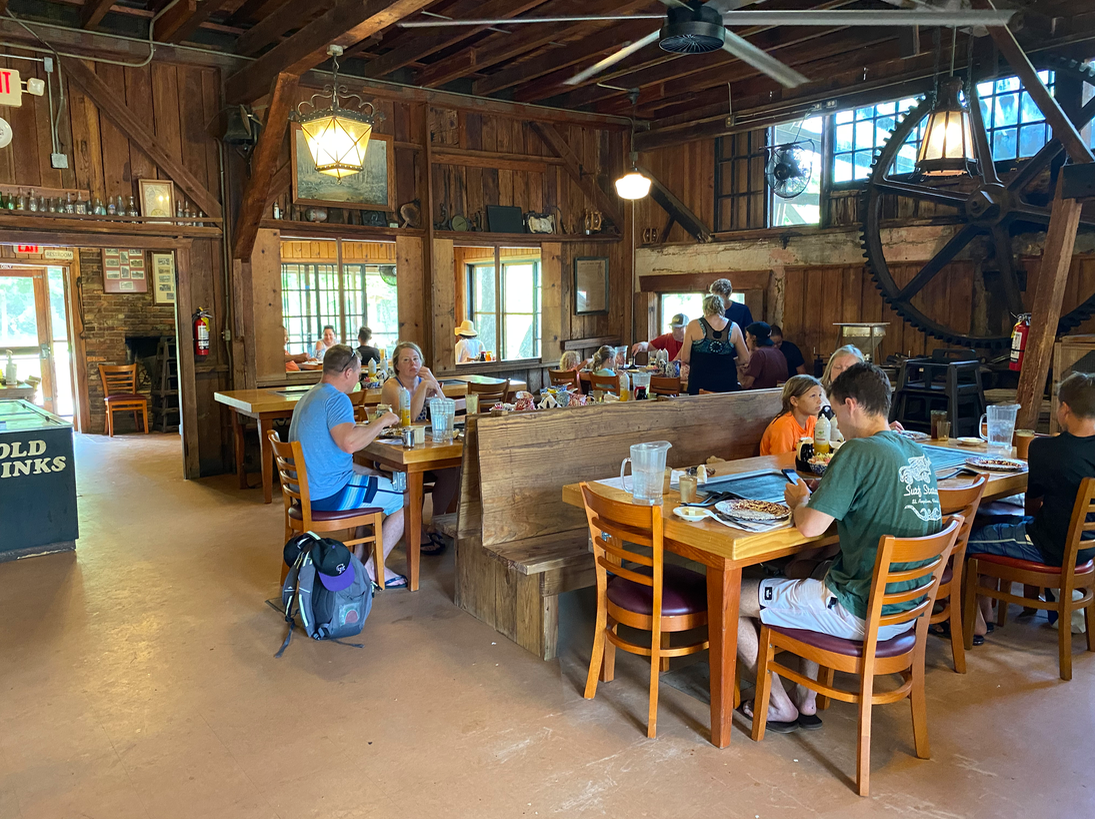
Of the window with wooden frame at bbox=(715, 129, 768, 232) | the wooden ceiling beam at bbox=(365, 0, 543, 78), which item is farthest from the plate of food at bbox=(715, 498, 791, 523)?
the window with wooden frame at bbox=(715, 129, 768, 232)

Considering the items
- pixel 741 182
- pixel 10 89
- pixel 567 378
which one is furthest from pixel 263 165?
pixel 741 182

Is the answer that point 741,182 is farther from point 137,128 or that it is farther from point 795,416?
point 137,128

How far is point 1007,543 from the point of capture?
129 inches

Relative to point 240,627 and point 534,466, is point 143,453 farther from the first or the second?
point 534,466

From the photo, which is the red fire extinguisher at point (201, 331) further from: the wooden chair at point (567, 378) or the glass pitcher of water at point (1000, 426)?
the glass pitcher of water at point (1000, 426)

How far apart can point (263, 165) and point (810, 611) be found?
554cm

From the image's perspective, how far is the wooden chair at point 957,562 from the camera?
107 inches

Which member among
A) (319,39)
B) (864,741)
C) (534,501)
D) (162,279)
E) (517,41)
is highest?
(517,41)

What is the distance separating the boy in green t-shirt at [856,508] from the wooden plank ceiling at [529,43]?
11.3 ft

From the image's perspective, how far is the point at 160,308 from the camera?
33.5 ft

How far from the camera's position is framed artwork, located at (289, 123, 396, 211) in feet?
24.1

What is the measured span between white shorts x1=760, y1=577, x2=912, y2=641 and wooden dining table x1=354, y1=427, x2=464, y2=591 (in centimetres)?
183

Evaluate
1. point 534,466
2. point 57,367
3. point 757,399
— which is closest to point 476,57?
point 757,399

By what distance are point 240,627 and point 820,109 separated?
6.98 metres
